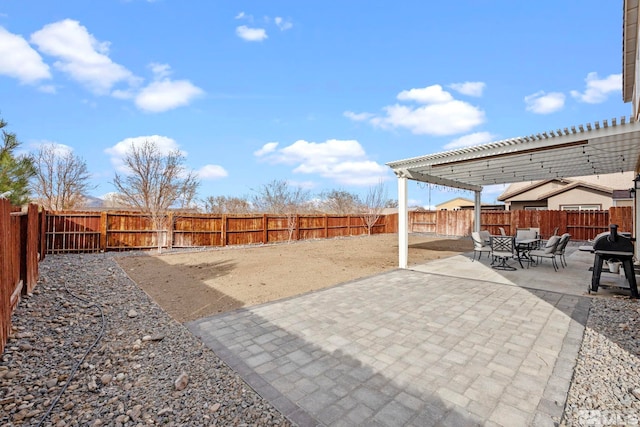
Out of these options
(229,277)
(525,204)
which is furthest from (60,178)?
(525,204)

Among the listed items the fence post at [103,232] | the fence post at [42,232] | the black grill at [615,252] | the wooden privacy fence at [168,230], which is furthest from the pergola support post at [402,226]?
the fence post at [103,232]

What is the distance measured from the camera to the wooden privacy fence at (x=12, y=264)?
2.91 meters

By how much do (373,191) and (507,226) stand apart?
8057mm

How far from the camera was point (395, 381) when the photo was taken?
2328 millimetres

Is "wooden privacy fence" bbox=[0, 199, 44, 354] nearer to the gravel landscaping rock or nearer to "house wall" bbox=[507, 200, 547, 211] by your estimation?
the gravel landscaping rock

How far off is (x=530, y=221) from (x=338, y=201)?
15.0m

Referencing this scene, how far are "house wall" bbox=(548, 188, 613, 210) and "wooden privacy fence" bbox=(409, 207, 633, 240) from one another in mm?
4096

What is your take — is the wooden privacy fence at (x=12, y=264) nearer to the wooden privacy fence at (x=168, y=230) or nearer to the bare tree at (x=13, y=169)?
the bare tree at (x=13, y=169)

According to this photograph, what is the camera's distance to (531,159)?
7.56 metres

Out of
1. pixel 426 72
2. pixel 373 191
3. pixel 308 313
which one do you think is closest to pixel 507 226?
pixel 373 191

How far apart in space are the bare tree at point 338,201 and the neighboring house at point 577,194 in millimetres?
12563

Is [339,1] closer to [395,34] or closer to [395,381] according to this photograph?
[395,34]

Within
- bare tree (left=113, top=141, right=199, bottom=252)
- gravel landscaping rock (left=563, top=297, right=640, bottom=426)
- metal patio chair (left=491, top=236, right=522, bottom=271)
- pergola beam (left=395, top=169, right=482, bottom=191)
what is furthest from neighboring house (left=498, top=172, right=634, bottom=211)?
bare tree (left=113, top=141, right=199, bottom=252)

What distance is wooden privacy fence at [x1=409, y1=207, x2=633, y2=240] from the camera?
12758 millimetres
